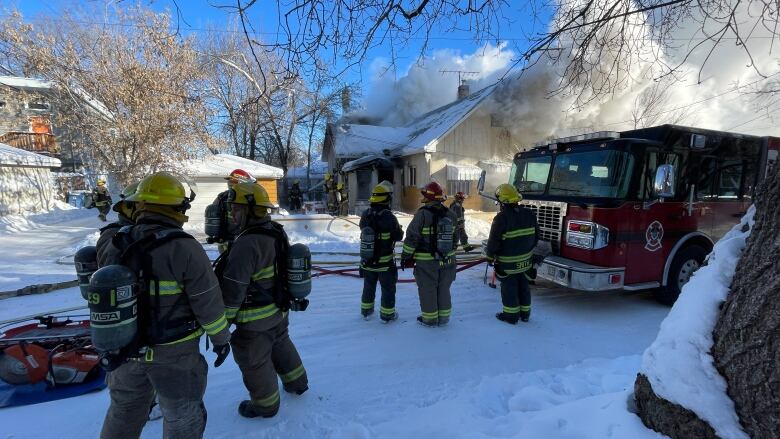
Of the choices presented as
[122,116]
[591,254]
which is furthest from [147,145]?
[591,254]

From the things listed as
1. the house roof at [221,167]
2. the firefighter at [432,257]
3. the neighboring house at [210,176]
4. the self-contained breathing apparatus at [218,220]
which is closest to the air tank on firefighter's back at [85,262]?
the self-contained breathing apparatus at [218,220]

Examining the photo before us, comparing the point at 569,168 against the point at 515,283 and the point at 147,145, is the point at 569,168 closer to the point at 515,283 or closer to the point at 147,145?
the point at 515,283

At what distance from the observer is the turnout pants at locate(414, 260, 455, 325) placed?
14.1 ft

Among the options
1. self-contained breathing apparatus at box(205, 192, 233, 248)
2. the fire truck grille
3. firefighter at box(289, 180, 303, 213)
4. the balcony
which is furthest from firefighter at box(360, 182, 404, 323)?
the balcony

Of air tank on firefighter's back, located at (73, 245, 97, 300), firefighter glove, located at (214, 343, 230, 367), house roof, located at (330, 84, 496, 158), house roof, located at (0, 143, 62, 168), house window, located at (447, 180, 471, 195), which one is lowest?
firefighter glove, located at (214, 343, 230, 367)

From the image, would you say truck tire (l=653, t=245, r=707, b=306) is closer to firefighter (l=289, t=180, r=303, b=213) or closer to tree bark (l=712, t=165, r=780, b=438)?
tree bark (l=712, t=165, r=780, b=438)

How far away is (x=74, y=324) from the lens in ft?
12.3

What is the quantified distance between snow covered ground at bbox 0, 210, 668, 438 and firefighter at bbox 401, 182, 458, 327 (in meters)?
0.27

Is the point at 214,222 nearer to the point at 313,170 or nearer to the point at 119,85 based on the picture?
the point at 119,85

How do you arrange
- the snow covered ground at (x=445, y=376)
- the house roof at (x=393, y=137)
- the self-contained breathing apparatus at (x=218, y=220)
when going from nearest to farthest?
the snow covered ground at (x=445, y=376) → the self-contained breathing apparatus at (x=218, y=220) → the house roof at (x=393, y=137)

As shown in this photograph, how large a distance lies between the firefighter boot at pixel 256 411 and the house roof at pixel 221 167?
12.3 metres

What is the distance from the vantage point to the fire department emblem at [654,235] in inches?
188

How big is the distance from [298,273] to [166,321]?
0.89m

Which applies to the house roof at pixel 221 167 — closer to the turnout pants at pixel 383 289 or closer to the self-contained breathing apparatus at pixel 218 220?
the self-contained breathing apparatus at pixel 218 220
